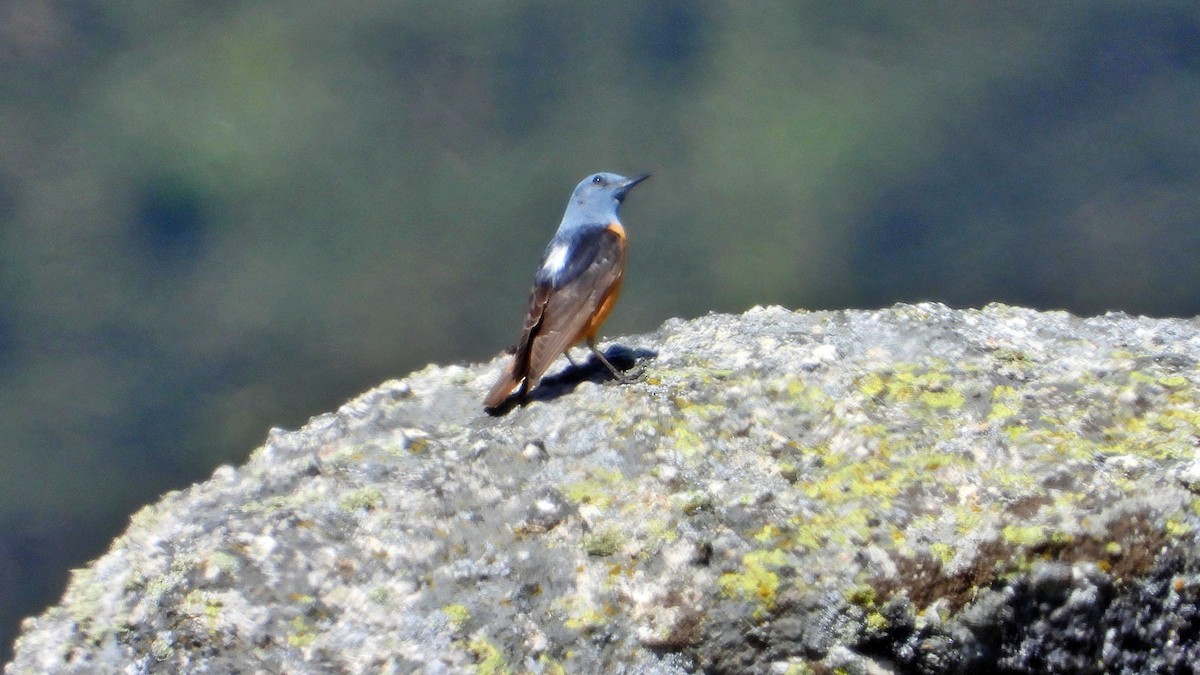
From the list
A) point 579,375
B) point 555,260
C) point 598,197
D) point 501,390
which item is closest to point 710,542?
point 501,390

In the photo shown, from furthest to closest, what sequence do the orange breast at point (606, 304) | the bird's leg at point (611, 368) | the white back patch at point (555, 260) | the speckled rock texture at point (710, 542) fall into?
the white back patch at point (555, 260), the orange breast at point (606, 304), the bird's leg at point (611, 368), the speckled rock texture at point (710, 542)

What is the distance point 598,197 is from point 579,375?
1.81 m

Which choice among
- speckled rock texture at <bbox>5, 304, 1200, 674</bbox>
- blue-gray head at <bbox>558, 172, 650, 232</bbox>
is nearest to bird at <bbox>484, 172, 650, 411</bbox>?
blue-gray head at <bbox>558, 172, 650, 232</bbox>

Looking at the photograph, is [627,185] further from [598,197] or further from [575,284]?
[575,284]

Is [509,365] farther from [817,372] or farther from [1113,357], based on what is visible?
[1113,357]

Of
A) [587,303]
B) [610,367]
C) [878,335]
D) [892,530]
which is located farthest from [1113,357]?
[587,303]

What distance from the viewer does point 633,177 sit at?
6.25 m

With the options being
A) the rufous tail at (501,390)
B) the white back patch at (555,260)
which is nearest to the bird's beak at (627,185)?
the white back patch at (555,260)

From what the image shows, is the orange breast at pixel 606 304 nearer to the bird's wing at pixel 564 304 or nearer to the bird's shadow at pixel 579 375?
the bird's wing at pixel 564 304

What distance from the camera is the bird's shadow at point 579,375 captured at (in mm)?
4250

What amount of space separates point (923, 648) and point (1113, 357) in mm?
1433

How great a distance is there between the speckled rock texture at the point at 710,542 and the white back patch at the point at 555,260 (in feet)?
4.77

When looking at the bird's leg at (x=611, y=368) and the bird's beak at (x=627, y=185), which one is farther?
the bird's beak at (x=627, y=185)

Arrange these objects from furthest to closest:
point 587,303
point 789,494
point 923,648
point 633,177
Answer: point 633,177 < point 587,303 < point 789,494 < point 923,648
